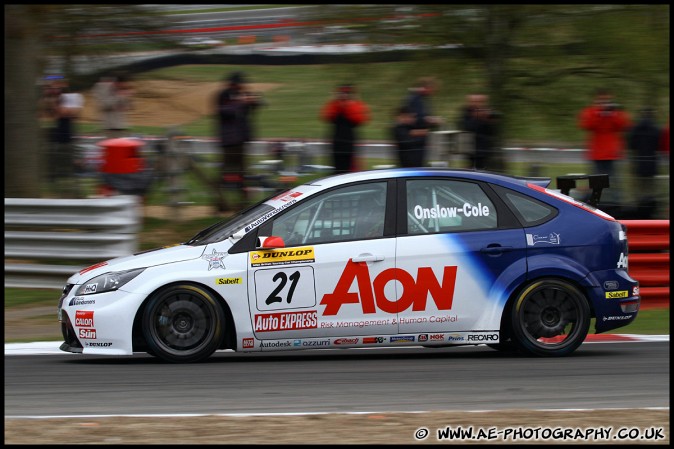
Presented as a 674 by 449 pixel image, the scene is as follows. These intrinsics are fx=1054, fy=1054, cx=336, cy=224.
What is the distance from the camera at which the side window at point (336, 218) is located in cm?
788

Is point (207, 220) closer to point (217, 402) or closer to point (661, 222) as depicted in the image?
point (661, 222)

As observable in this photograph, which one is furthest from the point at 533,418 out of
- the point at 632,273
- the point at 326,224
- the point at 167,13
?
the point at 167,13

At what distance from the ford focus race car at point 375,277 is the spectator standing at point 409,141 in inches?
182

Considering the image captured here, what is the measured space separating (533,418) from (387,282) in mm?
2088

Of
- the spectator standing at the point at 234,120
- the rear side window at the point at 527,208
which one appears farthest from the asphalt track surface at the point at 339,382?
the spectator standing at the point at 234,120

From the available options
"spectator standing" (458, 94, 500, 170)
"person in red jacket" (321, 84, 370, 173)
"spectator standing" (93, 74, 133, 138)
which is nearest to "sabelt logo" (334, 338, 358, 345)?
"person in red jacket" (321, 84, 370, 173)

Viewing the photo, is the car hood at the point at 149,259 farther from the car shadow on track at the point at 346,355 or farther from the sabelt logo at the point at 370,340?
the sabelt logo at the point at 370,340

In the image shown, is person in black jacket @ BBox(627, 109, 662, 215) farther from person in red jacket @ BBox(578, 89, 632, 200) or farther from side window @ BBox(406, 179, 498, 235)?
side window @ BBox(406, 179, 498, 235)

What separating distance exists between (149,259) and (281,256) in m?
1.00

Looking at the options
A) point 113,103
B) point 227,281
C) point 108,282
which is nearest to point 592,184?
point 227,281

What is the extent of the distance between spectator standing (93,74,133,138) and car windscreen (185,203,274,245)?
26.0 ft

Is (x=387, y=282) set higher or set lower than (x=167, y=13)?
lower

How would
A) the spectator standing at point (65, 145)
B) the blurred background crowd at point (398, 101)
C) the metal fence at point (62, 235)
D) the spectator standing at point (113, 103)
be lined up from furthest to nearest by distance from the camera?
the spectator standing at point (113, 103) < the spectator standing at point (65, 145) < the blurred background crowd at point (398, 101) < the metal fence at point (62, 235)

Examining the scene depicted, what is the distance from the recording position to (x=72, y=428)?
19.1ft
